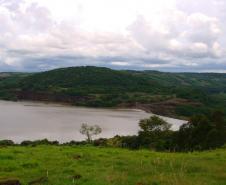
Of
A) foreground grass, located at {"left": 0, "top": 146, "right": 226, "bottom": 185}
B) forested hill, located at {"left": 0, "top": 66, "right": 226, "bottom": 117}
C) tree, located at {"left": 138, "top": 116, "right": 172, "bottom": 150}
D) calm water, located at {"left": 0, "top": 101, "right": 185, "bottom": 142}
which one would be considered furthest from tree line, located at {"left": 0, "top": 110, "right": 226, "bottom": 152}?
forested hill, located at {"left": 0, "top": 66, "right": 226, "bottom": 117}

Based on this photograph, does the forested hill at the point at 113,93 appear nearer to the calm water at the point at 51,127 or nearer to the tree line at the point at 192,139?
the calm water at the point at 51,127

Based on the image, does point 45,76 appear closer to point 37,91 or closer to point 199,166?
point 37,91

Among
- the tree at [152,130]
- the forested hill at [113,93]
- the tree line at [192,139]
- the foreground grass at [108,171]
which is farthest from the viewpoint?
the forested hill at [113,93]

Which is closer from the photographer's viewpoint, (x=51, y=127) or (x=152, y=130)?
(x=152, y=130)

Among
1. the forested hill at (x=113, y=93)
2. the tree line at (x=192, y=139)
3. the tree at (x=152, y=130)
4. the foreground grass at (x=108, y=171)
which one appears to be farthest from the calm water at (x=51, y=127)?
the foreground grass at (x=108, y=171)

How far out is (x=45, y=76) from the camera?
200 m

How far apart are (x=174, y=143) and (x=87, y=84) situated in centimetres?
14888

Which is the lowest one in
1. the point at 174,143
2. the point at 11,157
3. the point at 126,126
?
the point at 126,126

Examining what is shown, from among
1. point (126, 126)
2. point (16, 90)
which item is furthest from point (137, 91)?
point (126, 126)

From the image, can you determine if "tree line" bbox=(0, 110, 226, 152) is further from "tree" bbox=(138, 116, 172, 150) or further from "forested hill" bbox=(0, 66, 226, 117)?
"forested hill" bbox=(0, 66, 226, 117)

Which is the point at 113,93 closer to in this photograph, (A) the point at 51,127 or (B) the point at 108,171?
(A) the point at 51,127

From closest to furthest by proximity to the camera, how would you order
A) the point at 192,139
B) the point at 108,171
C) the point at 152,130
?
the point at 108,171
the point at 192,139
the point at 152,130

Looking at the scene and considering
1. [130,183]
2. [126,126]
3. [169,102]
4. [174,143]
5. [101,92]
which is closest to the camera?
[130,183]

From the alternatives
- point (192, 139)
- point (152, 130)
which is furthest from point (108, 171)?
point (152, 130)
